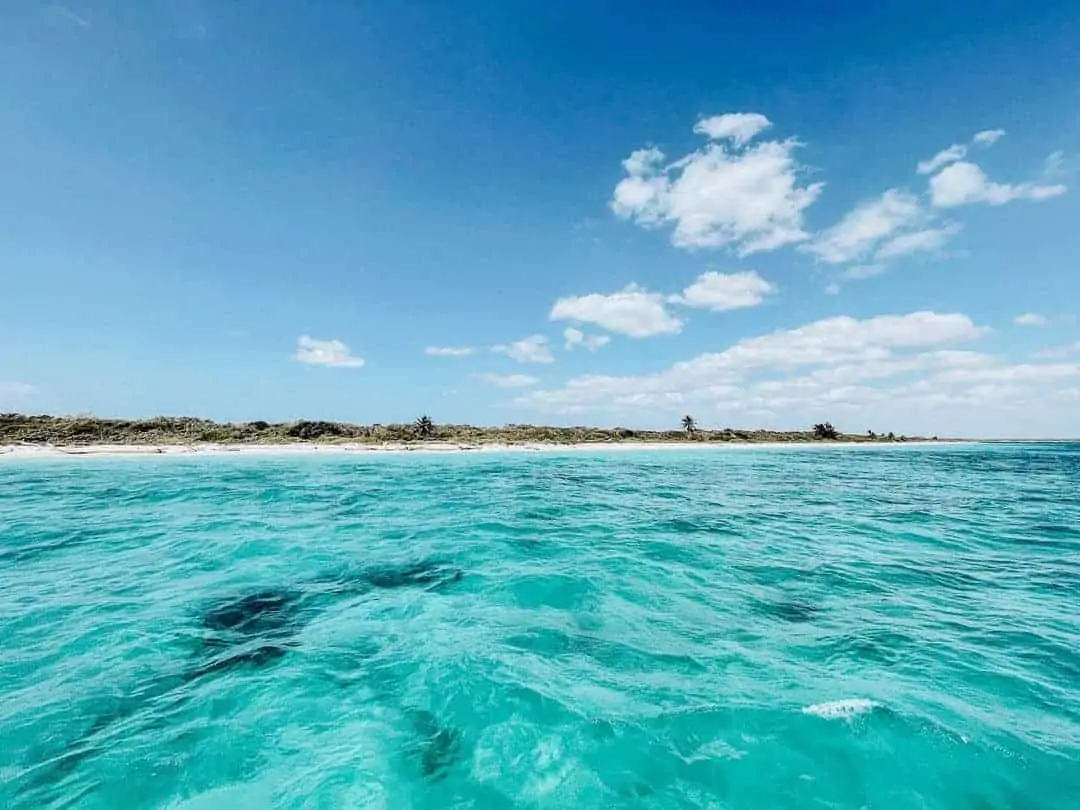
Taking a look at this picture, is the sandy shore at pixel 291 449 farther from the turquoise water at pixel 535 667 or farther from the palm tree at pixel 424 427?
the turquoise water at pixel 535 667

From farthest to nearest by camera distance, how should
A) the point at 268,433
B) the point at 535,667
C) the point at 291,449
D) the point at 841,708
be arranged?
the point at 268,433
the point at 291,449
the point at 535,667
the point at 841,708

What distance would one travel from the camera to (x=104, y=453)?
121ft

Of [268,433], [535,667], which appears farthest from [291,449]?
[535,667]

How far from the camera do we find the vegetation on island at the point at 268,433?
1731 inches

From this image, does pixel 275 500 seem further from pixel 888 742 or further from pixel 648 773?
pixel 888 742

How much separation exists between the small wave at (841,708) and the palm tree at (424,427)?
5705 cm

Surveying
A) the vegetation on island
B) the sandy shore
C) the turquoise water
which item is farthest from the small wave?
the vegetation on island

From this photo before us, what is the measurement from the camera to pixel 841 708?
5555 mm

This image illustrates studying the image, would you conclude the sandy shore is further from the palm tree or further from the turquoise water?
the turquoise water

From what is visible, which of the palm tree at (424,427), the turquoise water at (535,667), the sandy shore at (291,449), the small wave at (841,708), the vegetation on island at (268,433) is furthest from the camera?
the palm tree at (424,427)

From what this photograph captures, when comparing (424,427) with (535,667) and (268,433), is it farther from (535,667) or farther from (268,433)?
(535,667)

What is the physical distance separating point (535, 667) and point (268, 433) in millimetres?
53953

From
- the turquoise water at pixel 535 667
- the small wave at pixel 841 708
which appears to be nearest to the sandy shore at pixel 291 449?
the turquoise water at pixel 535 667

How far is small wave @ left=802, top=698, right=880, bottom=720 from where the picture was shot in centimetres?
544
